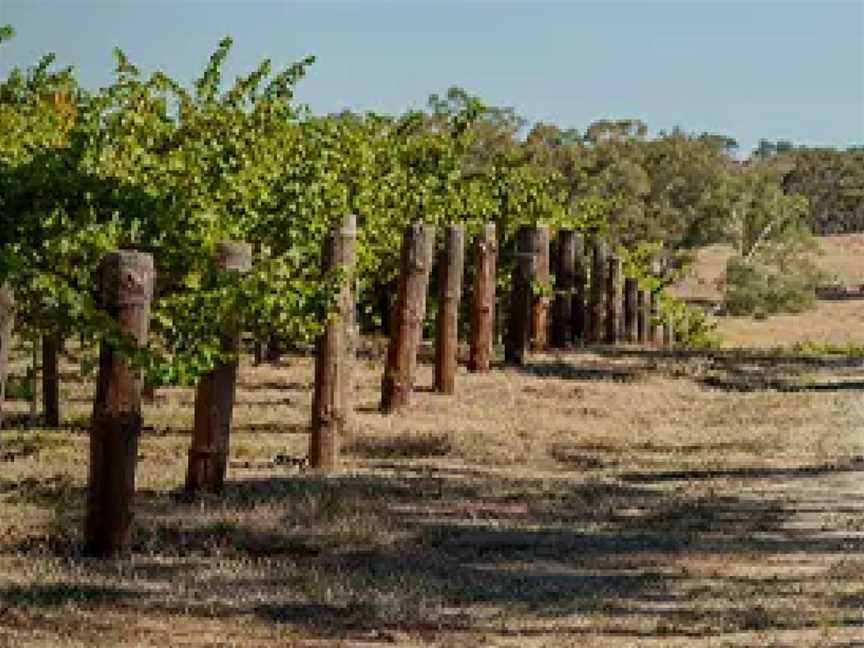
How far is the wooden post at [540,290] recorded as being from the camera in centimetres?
2472

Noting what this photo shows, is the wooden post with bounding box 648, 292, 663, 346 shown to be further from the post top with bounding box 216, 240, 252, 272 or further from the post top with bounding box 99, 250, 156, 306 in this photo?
the post top with bounding box 99, 250, 156, 306

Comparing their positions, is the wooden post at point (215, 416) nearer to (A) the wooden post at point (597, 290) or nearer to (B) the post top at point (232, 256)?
(B) the post top at point (232, 256)

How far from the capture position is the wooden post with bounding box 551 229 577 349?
1123 inches

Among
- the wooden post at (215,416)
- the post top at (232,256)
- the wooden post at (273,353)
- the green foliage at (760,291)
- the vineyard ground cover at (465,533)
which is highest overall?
the green foliage at (760,291)

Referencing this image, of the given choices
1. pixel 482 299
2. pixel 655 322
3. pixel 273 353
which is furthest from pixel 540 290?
pixel 655 322

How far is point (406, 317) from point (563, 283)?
11422 mm

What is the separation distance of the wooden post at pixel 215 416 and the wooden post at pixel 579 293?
17.0 m

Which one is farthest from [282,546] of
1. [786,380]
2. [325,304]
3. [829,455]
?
[786,380]

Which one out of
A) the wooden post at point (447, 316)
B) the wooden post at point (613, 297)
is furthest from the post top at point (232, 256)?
the wooden post at point (613, 297)

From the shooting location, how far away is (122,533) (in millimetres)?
10375

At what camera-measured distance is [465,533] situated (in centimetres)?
1173

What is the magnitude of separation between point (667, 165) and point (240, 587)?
6798 centimetres

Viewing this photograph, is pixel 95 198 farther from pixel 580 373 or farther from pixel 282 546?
pixel 580 373

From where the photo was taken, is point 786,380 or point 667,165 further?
point 667,165
